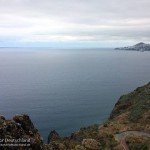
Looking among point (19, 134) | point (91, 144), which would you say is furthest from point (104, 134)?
point (19, 134)

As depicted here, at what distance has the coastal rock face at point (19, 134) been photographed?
3469 centimetres

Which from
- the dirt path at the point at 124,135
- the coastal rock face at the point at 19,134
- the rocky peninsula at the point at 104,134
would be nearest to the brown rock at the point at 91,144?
the rocky peninsula at the point at 104,134

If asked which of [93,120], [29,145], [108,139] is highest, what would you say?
[29,145]

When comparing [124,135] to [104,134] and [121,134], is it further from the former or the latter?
[104,134]

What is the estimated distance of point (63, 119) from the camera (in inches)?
4134

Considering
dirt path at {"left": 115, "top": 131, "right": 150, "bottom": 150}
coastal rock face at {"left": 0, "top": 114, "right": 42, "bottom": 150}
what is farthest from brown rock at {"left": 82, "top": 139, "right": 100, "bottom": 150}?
coastal rock face at {"left": 0, "top": 114, "right": 42, "bottom": 150}

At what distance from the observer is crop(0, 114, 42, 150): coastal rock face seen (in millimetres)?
34688

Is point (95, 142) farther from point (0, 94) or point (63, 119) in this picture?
point (0, 94)

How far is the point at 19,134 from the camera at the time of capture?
37438 mm

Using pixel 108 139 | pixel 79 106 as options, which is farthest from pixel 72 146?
pixel 79 106

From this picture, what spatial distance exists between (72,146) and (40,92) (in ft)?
357

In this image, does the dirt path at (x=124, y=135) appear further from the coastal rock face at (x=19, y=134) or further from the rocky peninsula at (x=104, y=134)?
the coastal rock face at (x=19, y=134)

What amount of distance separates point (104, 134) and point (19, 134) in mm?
22647

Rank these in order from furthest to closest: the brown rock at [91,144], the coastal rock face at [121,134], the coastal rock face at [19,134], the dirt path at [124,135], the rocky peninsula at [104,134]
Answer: the dirt path at [124,135], the coastal rock face at [121,134], the brown rock at [91,144], the rocky peninsula at [104,134], the coastal rock face at [19,134]
